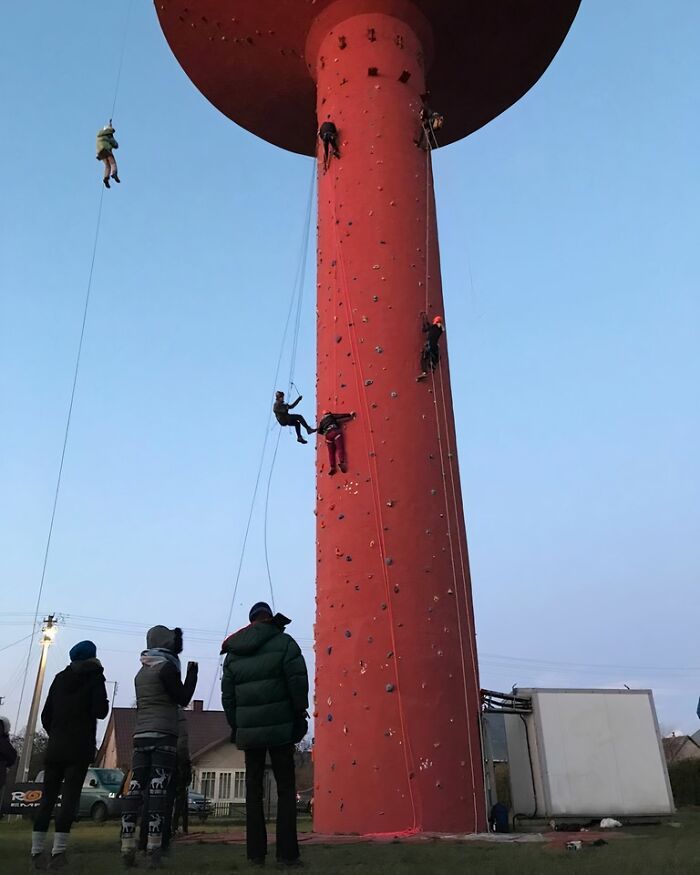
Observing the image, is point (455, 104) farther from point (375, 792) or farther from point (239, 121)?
point (375, 792)

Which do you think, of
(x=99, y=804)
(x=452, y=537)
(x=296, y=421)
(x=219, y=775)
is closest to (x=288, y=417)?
(x=296, y=421)

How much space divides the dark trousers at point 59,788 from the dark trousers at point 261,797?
4.15 ft

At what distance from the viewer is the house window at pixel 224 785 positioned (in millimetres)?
37594

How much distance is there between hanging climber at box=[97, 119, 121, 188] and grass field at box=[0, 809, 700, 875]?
30.8ft

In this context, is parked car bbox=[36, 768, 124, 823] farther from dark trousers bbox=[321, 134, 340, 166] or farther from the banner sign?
dark trousers bbox=[321, 134, 340, 166]

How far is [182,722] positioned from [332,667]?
5.42 ft

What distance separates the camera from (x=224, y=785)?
124ft

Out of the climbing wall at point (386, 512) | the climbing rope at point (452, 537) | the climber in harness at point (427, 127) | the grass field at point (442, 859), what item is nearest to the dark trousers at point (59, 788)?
the grass field at point (442, 859)

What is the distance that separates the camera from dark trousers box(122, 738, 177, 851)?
17.4 feet

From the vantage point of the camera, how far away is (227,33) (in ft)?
42.9

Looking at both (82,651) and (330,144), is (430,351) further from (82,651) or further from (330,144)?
(82,651)

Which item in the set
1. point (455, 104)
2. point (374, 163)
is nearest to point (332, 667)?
point (374, 163)

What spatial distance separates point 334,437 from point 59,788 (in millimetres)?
4645

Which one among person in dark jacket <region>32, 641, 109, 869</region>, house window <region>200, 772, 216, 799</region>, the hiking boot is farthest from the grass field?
house window <region>200, 772, 216, 799</region>
